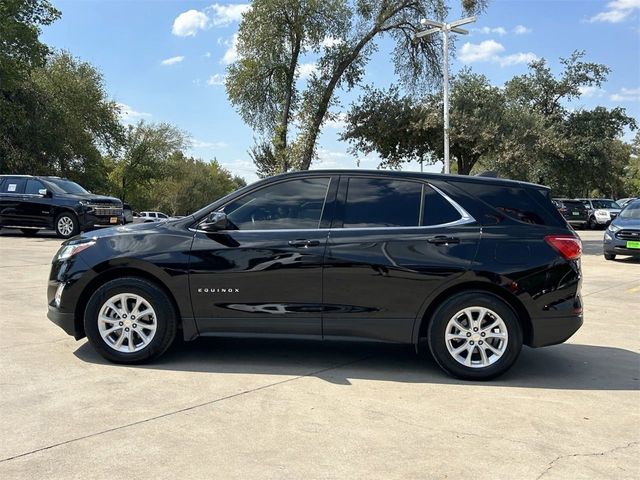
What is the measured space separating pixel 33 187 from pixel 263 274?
14.2m

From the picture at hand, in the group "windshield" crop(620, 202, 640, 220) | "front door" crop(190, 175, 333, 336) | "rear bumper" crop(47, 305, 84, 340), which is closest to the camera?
"front door" crop(190, 175, 333, 336)

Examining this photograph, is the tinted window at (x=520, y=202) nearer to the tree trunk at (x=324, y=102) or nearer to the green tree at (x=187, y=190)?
the tree trunk at (x=324, y=102)

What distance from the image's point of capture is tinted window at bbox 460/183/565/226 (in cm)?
496

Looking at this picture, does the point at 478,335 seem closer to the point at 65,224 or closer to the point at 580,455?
the point at 580,455

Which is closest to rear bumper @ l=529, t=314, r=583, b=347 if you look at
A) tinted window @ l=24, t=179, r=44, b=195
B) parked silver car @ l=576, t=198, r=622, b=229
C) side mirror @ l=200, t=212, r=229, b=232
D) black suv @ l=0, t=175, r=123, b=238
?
side mirror @ l=200, t=212, r=229, b=232

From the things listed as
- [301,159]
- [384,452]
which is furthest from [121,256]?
[301,159]

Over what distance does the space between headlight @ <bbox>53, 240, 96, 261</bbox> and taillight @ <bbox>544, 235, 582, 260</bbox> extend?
4.05 metres

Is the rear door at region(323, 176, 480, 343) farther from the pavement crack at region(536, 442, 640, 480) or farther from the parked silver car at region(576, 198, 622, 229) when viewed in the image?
the parked silver car at region(576, 198, 622, 229)

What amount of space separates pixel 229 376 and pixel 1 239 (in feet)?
47.0

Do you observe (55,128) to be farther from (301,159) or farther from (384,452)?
(384,452)

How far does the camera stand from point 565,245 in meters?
4.85

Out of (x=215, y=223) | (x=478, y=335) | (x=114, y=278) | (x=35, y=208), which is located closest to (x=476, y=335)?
(x=478, y=335)

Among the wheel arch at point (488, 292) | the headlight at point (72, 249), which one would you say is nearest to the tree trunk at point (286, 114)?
the headlight at point (72, 249)

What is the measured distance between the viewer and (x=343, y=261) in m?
4.85
